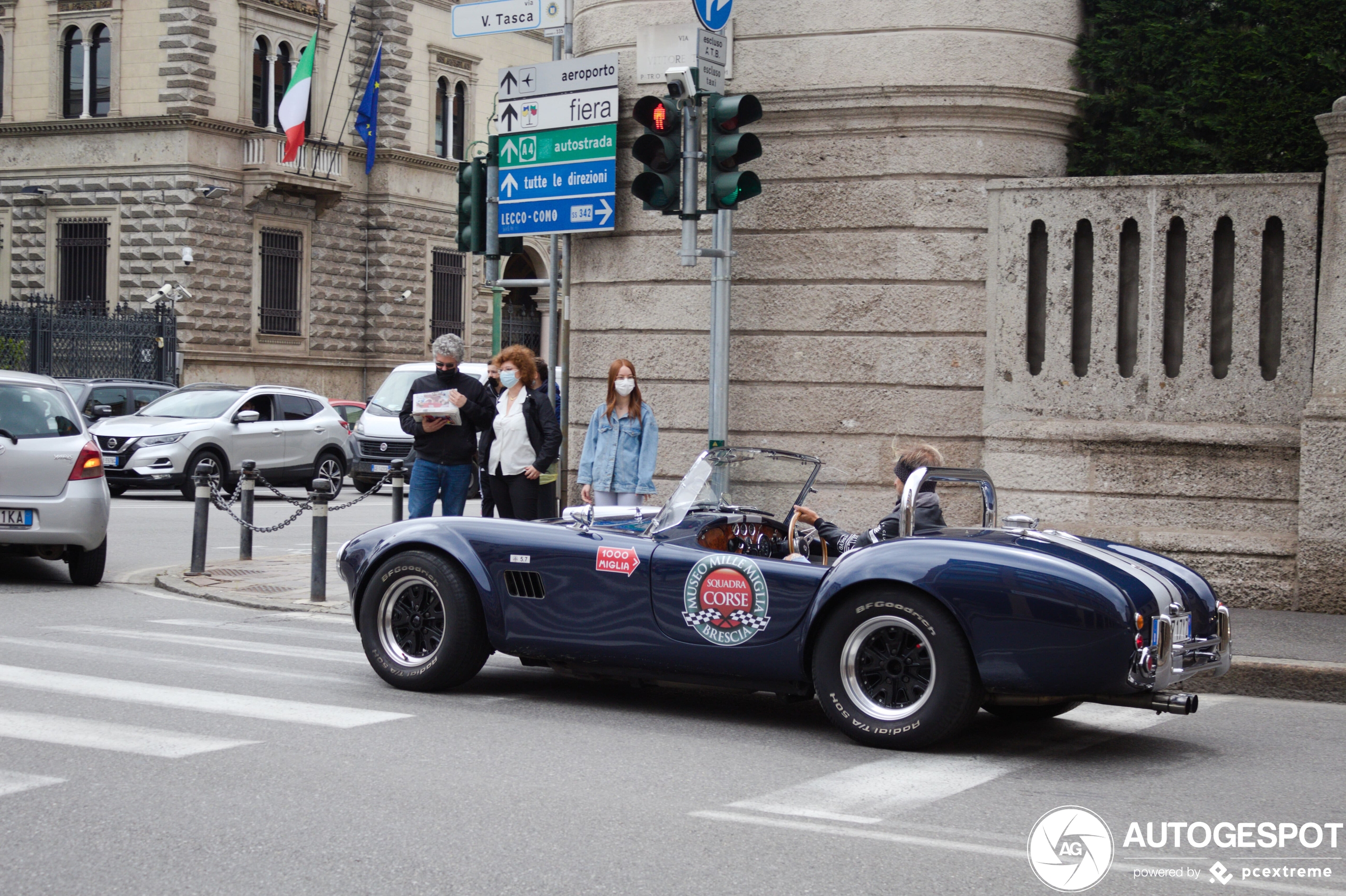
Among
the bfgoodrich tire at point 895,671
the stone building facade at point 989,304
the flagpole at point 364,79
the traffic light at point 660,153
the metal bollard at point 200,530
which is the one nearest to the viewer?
the bfgoodrich tire at point 895,671

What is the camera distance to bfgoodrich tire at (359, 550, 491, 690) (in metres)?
7.96

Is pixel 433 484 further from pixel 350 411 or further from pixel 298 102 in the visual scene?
pixel 298 102

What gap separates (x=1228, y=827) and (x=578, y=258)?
9.49 m

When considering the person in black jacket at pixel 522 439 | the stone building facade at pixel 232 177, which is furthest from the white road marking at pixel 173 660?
the stone building facade at pixel 232 177

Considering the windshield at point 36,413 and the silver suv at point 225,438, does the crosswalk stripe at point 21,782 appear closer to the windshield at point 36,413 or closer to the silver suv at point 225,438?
the windshield at point 36,413

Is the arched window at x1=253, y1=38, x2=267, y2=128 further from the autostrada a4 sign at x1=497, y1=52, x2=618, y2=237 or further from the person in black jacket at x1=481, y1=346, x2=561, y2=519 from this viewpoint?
the person in black jacket at x1=481, y1=346, x2=561, y2=519

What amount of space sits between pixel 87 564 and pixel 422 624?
217 inches

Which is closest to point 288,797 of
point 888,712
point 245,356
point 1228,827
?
point 888,712

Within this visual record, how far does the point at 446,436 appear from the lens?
37.7ft

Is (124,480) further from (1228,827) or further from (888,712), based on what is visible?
(1228,827)

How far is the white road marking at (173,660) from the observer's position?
850 centimetres

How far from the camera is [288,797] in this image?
19.0ft

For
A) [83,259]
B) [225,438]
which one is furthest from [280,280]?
[225,438]

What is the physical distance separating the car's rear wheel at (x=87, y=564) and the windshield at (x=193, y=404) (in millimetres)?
10582
